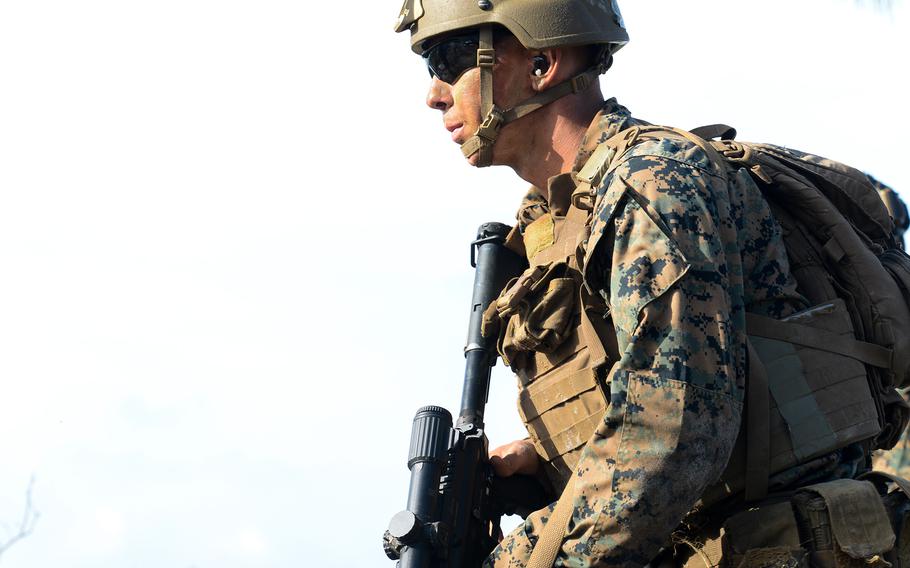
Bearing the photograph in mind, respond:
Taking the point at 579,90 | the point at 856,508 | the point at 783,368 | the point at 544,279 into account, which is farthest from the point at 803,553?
the point at 579,90

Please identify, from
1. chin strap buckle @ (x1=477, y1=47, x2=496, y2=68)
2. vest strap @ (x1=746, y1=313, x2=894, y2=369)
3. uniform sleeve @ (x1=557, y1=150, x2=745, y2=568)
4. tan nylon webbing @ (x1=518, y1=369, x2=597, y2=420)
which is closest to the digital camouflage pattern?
uniform sleeve @ (x1=557, y1=150, x2=745, y2=568)

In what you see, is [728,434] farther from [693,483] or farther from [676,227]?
[676,227]

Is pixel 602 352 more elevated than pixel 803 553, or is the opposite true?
pixel 602 352

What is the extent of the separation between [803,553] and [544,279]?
1.42 m

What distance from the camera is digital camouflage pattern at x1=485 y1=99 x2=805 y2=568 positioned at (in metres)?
4.12

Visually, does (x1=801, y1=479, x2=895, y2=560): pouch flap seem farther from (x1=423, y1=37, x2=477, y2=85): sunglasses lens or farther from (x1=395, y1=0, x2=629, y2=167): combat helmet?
(x1=423, y1=37, x2=477, y2=85): sunglasses lens

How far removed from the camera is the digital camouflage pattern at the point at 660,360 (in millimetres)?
4121

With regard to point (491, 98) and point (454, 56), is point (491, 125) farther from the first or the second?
point (454, 56)

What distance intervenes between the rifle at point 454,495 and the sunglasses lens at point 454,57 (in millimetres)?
1326

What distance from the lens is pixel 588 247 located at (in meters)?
4.53

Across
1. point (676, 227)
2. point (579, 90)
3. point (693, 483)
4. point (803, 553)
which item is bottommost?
point (803, 553)

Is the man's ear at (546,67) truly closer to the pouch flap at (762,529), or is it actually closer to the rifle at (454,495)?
the rifle at (454,495)

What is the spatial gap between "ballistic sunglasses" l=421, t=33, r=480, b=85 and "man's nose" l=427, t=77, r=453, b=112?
0.11 feet

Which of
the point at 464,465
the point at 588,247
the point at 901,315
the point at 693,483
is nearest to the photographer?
the point at 693,483
